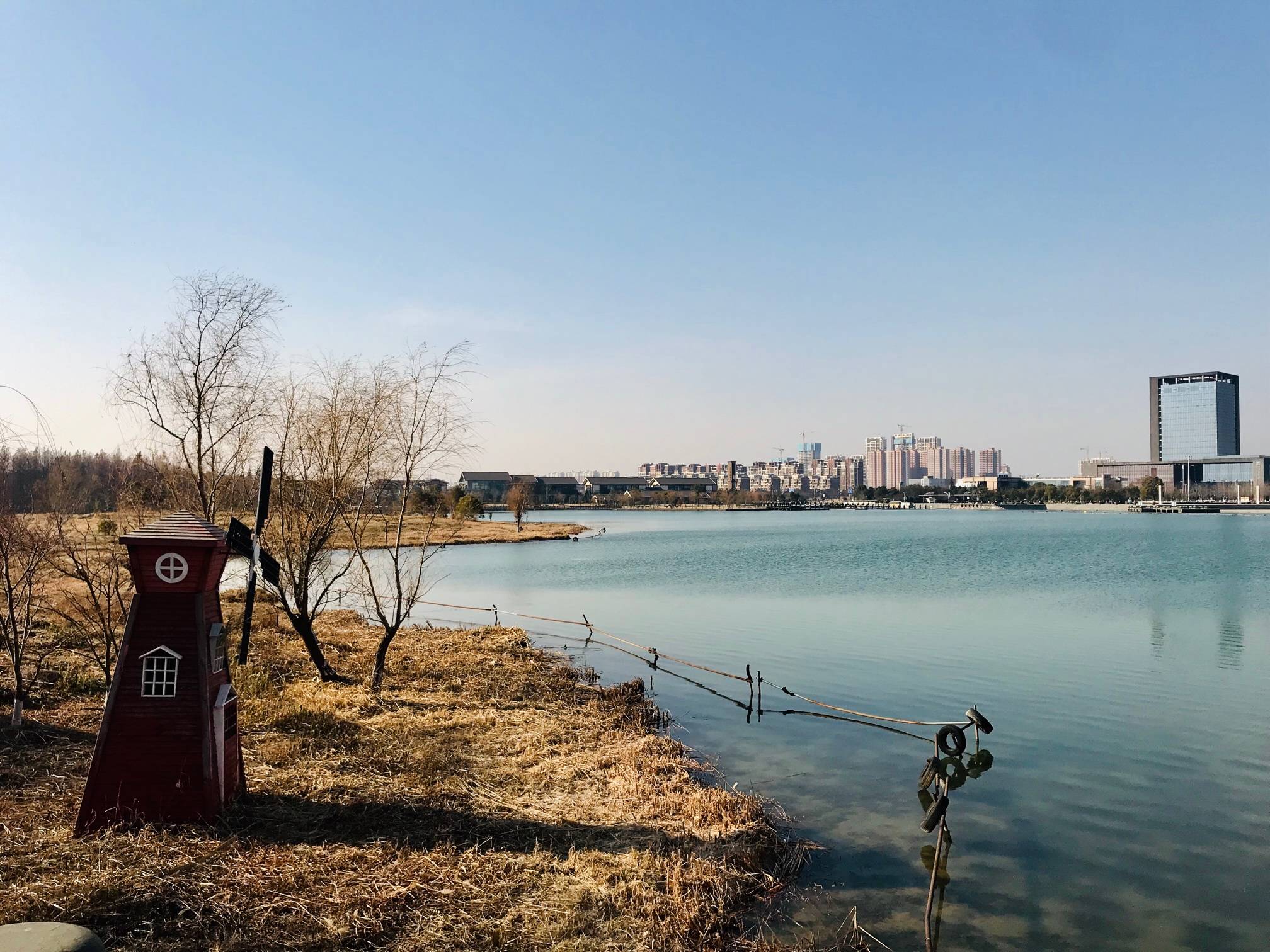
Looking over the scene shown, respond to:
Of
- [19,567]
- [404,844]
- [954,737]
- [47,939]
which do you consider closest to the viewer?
[47,939]

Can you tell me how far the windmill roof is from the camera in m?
7.17

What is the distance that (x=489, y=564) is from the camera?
51219 millimetres

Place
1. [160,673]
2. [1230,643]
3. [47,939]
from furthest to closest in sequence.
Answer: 1. [1230,643]
2. [160,673]
3. [47,939]

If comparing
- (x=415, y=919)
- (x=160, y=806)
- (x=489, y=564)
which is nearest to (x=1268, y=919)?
(x=415, y=919)

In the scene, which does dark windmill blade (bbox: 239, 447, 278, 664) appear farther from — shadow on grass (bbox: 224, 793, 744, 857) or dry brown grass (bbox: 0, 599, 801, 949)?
shadow on grass (bbox: 224, 793, 744, 857)

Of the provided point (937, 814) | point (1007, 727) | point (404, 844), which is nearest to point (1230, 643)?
point (1007, 727)

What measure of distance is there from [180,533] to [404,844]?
343cm

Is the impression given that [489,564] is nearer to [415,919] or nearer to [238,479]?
[238,479]

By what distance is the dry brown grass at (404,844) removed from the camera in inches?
235

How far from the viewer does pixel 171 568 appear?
7262 millimetres

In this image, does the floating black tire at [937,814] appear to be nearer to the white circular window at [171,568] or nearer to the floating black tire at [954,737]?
the floating black tire at [954,737]

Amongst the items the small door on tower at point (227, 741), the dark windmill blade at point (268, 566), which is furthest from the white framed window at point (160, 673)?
the dark windmill blade at point (268, 566)

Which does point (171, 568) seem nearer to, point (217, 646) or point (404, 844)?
point (217, 646)

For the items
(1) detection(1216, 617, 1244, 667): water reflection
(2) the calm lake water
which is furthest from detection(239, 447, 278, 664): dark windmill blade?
(1) detection(1216, 617, 1244, 667): water reflection
